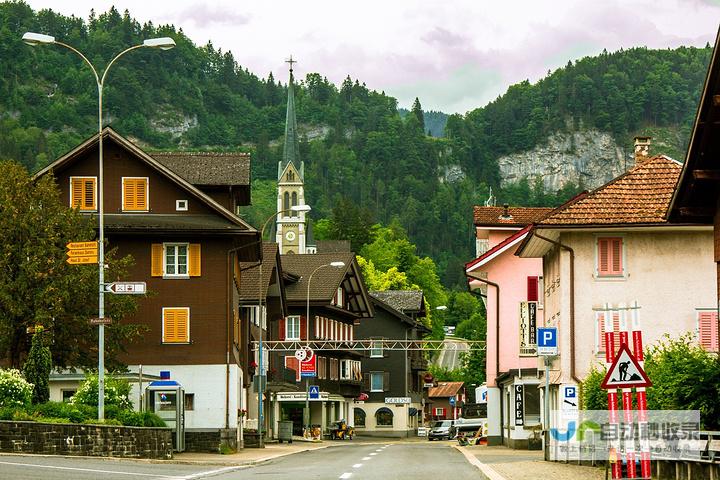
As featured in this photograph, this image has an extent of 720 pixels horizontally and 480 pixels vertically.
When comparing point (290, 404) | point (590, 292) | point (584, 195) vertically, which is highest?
point (584, 195)

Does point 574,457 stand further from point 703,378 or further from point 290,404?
point 290,404

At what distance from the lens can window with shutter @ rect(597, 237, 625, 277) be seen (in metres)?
44.3

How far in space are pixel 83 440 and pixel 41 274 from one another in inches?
376

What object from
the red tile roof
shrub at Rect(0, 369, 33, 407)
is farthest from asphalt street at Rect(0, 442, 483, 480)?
the red tile roof

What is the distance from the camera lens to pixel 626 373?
69.3 feet

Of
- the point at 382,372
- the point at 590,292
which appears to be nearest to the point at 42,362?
the point at 590,292

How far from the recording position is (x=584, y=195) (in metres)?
46.0

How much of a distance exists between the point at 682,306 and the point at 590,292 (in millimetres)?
2909

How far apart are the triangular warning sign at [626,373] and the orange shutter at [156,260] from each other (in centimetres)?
3185

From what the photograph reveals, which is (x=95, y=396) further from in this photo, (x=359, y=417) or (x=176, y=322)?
(x=359, y=417)

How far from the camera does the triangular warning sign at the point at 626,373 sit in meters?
21.0

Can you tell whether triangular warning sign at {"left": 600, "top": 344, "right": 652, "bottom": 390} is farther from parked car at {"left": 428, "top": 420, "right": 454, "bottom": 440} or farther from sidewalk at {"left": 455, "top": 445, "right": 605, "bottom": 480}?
parked car at {"left": 428, "top": 420, "right": 454, "bottom": 440}

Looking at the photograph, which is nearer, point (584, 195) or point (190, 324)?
point (584, 195)

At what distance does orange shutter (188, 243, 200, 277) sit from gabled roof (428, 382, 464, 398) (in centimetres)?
10448
